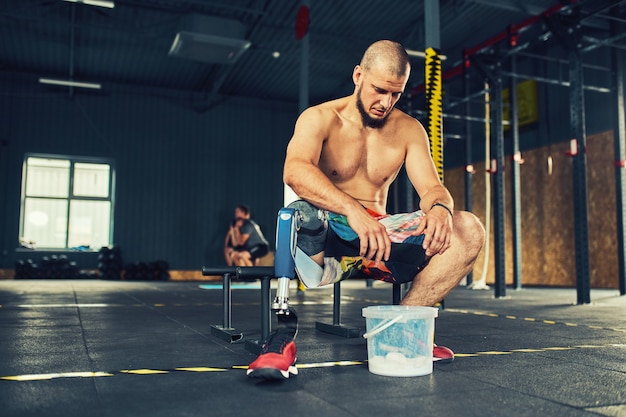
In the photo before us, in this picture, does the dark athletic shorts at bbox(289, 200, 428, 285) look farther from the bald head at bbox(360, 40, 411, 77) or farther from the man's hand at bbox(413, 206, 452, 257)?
the bald head at bbox(360, 40, 411, 77)

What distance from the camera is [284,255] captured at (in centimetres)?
150

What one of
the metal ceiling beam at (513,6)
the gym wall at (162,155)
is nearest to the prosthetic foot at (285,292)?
the metal ceiling beam at (513,6)

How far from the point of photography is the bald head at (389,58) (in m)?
1.66

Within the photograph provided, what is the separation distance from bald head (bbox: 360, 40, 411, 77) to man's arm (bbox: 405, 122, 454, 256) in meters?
0.33

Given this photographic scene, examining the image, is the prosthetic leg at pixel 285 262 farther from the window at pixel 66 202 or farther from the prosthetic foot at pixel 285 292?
the window at pixel 66 202

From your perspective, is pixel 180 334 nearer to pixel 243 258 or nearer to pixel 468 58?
pixel 468 58

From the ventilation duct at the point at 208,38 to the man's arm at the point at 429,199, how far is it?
596 centimetres

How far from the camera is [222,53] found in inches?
307

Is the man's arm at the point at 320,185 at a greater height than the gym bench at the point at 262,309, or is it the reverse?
the man's arm at the point at 320,185

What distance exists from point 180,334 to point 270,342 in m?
1.02

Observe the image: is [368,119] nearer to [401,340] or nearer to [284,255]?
[284,255]

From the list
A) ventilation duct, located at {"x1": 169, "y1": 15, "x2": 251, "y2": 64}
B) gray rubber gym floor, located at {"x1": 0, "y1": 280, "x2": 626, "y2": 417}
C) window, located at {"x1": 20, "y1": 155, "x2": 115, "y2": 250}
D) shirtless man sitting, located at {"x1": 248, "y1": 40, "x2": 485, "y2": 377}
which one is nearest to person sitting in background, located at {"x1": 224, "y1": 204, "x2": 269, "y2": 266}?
→ ventilation duct, located at {"x1": 169, "y1": 15, "x2": 251, "y2": 64}

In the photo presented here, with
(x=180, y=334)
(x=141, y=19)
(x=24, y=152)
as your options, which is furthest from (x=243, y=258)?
(x=180, y=334)

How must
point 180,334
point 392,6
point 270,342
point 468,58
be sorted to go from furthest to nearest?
point 392,6 < point 468,58 < point 180,334 < point 270,342
